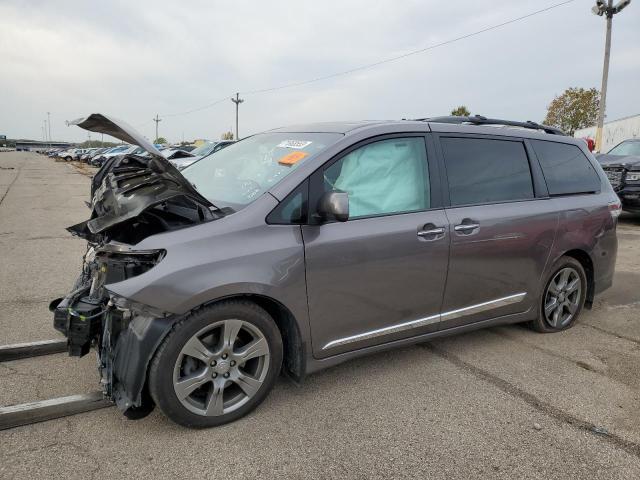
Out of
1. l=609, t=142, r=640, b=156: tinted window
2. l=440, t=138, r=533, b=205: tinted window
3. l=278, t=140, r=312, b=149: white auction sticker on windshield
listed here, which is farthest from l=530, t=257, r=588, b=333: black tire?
l=609, t=142, r=640, b=156: tinted window

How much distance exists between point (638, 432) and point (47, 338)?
401 centimetres

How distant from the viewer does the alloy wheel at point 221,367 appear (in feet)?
8.31

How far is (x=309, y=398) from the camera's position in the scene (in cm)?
299

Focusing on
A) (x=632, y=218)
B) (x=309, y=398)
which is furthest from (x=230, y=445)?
(x=632, y=218)

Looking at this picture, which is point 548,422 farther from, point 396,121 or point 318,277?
point 396,121

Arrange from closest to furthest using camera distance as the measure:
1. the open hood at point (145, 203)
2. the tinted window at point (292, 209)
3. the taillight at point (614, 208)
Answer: the open hood at point (145, 203) → the tinted window at point (292, 209) → the taillight at point (614, 208)

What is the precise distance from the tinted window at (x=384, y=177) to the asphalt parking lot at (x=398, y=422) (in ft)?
3.88

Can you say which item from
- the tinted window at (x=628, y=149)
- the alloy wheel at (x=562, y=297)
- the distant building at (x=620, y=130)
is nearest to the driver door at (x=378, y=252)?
the alloy wheel at (x=562, y=297)

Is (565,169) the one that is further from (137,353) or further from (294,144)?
(137,353)

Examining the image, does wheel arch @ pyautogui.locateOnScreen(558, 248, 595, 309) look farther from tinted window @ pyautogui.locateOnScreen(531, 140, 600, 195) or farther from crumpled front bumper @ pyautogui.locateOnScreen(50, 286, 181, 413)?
crumpled front bumper @ pyautogui.locateOnScreen(50, 286, 181, 413)

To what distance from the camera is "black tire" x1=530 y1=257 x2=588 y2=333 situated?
403 cm

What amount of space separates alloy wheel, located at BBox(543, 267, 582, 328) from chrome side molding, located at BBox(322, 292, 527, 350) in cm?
44

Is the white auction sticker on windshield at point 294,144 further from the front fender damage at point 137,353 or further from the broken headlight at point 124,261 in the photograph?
the front fender damage at point 137,353

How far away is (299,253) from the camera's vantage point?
8.91 feet
